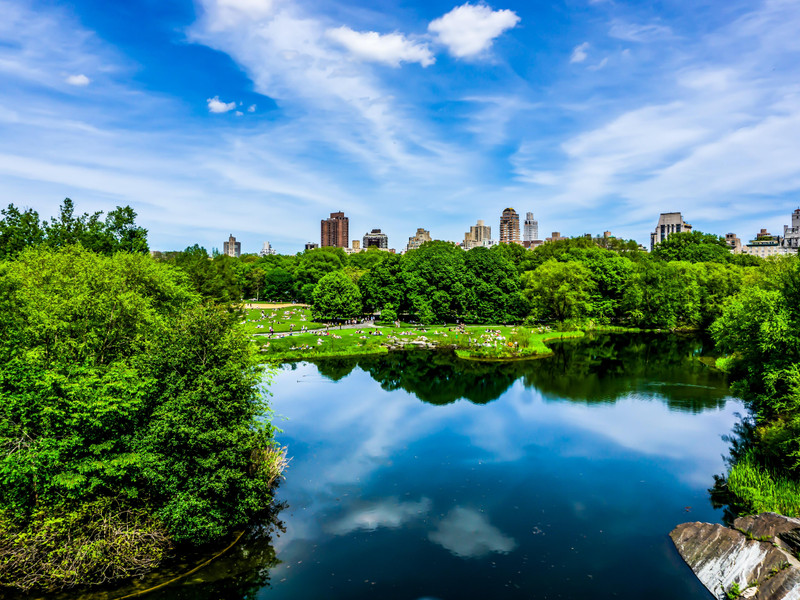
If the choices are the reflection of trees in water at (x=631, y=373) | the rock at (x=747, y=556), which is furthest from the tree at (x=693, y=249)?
the rock at (x=747, y=556)

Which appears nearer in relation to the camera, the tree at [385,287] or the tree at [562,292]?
the tree at [562,292]

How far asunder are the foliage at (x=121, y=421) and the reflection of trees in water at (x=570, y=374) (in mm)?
23514

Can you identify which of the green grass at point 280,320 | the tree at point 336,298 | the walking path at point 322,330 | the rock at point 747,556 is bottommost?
the rock at point 747,556

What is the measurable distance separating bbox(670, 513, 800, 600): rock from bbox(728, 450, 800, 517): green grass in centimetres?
241

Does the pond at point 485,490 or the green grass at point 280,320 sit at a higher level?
the green grass at point 280,320

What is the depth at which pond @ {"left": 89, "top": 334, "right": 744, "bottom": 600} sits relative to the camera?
1742 centimetres

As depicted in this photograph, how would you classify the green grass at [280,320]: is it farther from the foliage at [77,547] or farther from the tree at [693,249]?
the tree at [693,249]

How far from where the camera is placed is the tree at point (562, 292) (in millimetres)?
75312

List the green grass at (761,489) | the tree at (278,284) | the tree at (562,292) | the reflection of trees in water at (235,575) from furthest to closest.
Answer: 1. the tree at (278,284)
2. the tree at (562,292)
3. the green grass at (761,489)
4. the reflection of trees in water at (235,575)

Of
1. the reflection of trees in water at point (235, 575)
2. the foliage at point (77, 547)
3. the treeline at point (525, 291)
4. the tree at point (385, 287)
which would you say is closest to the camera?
the foliage at point (77, 547)

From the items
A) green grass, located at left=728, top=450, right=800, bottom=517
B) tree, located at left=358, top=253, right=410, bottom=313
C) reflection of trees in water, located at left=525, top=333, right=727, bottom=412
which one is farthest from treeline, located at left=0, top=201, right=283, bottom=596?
tree, located at left=358, top=253, right=410, bottom=313

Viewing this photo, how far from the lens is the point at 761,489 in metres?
21.9

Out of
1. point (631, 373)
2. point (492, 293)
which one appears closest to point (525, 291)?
point (492, 293)

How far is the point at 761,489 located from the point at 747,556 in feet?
21.5
